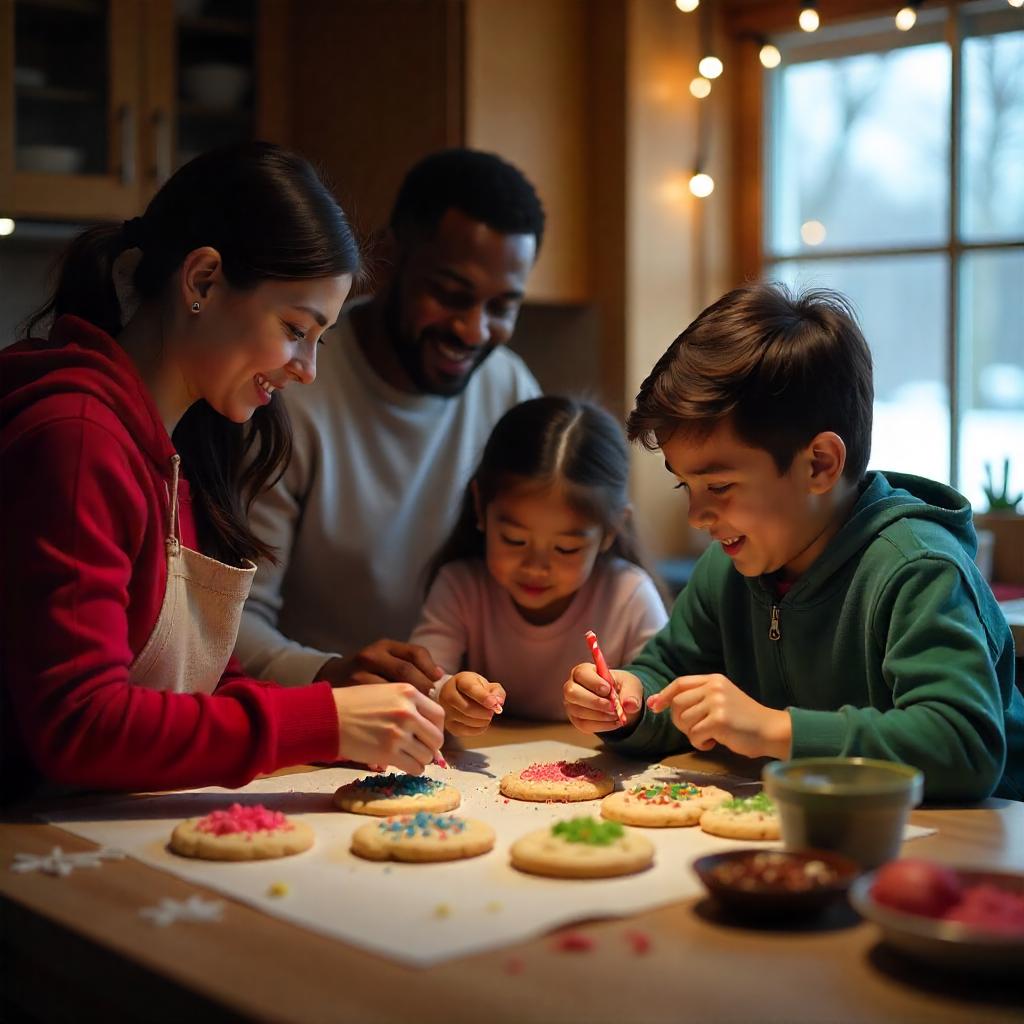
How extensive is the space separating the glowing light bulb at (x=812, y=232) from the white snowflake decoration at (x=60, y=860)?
2.63 m

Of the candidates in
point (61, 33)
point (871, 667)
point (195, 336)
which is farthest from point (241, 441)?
point (61, 33)

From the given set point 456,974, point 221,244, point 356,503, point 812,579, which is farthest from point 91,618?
point 356,503

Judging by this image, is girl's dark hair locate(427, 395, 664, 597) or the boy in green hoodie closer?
the boy in green hoodie

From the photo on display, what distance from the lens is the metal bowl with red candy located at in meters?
0.85

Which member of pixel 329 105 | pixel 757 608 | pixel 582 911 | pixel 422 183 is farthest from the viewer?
pixel 329 105

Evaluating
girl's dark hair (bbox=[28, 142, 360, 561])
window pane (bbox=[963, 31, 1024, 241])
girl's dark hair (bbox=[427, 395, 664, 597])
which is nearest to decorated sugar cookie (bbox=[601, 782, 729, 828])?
girl's dark hair (bbox=[28, 142, 360, 561])

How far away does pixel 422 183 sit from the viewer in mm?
2285

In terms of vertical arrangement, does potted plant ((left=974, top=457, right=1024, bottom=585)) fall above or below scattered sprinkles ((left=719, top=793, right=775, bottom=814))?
above

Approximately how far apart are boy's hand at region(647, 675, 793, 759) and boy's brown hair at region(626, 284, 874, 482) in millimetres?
291

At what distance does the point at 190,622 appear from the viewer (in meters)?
1.46

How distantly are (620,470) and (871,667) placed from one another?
66 centimetres

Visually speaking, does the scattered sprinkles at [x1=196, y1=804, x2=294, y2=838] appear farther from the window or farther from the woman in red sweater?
the window

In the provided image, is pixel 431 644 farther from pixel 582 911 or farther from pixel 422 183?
pixel 582 911

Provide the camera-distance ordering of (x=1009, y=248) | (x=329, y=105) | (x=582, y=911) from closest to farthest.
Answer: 1. (x=582, y=911)
2. (x=1009, y=248)
3. (x=329, y=105)
